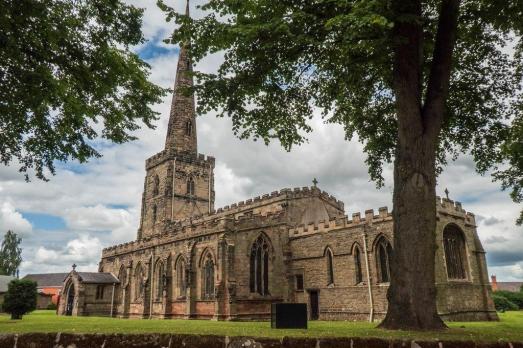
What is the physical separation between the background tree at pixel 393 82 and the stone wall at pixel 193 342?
8.81 ft

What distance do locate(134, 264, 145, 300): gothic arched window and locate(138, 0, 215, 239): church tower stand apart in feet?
21.0

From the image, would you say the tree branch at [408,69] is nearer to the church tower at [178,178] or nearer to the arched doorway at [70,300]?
the church tower at [178,178]

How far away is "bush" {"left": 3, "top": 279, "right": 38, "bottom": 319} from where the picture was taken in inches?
1002

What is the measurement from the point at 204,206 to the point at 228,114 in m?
34.2

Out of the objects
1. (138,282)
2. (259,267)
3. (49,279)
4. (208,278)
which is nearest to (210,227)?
(208,278)

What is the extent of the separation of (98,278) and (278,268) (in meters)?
20.5

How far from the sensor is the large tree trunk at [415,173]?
809cm

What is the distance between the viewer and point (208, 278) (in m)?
27.7

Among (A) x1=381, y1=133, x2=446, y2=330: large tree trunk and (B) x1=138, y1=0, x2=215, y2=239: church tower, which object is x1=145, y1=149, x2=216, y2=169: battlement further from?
(A) x1=381, y1=133, x2=446, y2=330: large tree trunk

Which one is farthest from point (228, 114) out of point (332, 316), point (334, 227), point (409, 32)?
point (332, 316)

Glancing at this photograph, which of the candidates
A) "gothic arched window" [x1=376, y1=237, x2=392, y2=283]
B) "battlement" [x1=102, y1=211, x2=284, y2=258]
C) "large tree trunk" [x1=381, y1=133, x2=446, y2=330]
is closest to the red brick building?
"battlement" [x1=102, y1=211, x2=284, y2=258]

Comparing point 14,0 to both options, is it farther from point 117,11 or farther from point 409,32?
point 409,32

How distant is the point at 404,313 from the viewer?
26.4ft

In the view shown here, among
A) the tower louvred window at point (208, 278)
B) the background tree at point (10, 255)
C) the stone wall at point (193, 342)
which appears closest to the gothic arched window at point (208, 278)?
the tower louvred window at point (208, 278)
